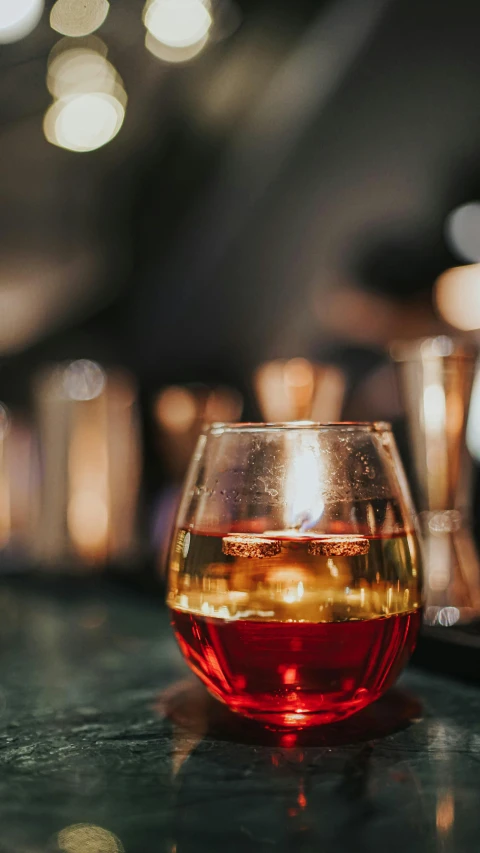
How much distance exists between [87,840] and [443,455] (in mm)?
583

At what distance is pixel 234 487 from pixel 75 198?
6.29 feet

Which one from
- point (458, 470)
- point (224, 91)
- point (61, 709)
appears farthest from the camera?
point (224, 91)

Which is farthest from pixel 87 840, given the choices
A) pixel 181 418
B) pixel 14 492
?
pixel 14 492

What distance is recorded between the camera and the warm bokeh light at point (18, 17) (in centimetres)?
148

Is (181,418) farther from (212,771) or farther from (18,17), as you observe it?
(18,17)

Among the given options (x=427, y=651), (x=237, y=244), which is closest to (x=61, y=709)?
(x=427, y=651)

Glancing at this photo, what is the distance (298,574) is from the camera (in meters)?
0.45

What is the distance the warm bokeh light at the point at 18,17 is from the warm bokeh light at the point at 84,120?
0.25 m

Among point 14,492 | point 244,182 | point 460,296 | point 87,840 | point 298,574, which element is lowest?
point 87,840

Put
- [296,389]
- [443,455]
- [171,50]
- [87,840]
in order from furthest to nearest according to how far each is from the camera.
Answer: [171,50] < [296,389] < [443,455] < [87,840]

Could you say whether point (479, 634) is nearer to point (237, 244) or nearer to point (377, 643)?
point (377, 643)

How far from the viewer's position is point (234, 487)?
0.49 metres

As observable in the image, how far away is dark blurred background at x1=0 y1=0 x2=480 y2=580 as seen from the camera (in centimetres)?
128

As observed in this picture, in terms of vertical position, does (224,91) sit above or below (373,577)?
above
